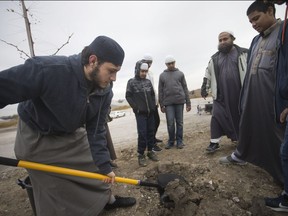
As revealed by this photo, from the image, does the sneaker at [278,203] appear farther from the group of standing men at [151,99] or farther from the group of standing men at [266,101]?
the group of standing men at [151,99]

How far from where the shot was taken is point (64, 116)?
5.69 ft

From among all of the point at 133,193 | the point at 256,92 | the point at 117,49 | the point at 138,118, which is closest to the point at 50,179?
the point at 133,193

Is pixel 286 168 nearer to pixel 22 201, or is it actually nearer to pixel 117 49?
pixel 117 49

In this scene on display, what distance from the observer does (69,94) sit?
1.68m

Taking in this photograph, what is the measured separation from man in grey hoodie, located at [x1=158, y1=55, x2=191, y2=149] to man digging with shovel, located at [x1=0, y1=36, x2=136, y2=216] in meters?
2.38

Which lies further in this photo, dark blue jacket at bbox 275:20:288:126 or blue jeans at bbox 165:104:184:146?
blue jeans at bbox 165:104:184:146

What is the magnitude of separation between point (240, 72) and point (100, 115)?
244cm

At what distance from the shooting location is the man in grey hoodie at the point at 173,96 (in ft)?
13.9

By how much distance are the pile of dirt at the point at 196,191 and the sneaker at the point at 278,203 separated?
0.20 feet

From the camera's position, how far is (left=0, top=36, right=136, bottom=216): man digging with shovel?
1.57 m

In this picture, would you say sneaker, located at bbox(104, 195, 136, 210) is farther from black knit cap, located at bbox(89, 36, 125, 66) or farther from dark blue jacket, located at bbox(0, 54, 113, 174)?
black knit cap, located at bbox(89, 36, 125, 66)

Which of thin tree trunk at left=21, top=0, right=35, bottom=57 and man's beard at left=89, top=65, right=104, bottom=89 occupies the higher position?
thin tree trunk at left=21, top=0, right=35, bottom=57

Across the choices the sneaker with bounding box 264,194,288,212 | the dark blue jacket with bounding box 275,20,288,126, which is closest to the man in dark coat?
the dark blue jacket with bounding box 275,20,288,126

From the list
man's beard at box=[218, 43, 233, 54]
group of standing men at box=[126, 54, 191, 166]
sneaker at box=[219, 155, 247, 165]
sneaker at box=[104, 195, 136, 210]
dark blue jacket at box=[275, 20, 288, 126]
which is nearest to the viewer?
dark blue jacket at box=[275, 20, 288, 126]
